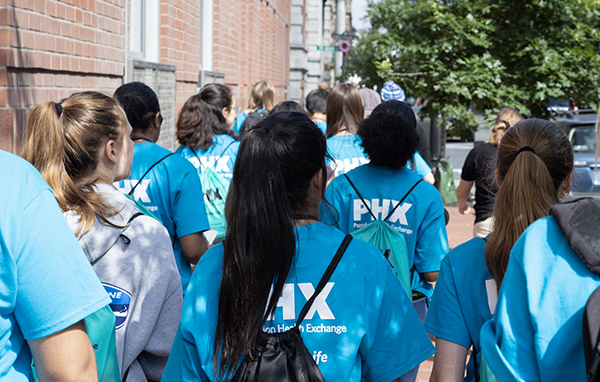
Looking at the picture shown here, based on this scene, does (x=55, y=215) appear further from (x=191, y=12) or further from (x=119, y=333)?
(x=191, y=12)

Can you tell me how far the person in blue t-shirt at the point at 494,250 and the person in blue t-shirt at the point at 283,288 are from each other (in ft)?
1.16

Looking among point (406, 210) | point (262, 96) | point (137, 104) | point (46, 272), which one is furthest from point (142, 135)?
point (262, 96)

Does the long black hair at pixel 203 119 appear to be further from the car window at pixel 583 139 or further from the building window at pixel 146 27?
the car window at pixel 583 139

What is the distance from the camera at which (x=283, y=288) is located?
6.19 feet

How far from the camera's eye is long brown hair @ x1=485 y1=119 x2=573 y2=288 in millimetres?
2230

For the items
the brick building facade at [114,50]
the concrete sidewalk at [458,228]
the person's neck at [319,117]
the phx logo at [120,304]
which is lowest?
the concrete sidewalk at [458,228]

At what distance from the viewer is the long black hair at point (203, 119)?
504 centimetres

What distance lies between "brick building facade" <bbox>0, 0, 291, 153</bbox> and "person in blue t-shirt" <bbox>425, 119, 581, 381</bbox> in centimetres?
250

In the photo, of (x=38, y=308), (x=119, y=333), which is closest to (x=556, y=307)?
(x=38, y=308)

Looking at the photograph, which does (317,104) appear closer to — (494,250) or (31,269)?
(494,250)

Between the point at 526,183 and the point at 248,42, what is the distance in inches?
520

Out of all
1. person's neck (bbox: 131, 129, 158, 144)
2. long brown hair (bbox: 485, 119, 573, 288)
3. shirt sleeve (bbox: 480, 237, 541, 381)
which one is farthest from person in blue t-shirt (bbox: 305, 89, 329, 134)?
shirt sleeve (bbox: 480, 237, 541, 381)

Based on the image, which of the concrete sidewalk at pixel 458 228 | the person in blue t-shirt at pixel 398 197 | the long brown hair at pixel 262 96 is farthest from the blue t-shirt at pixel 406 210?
the concrete sidewalk at pixel 458 228

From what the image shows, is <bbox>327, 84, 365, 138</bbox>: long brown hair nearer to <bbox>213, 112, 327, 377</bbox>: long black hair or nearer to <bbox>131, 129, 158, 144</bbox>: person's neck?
<bbox>131, 129, 158, 144</bbox>: person's neck
